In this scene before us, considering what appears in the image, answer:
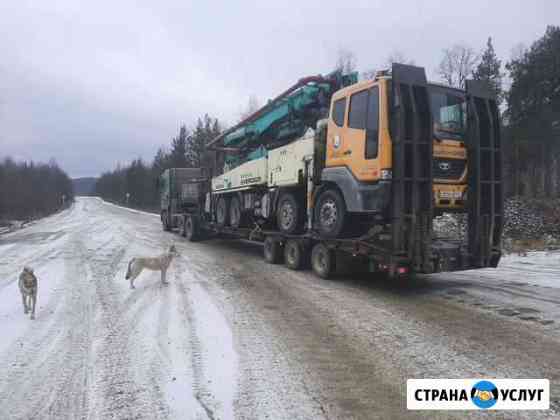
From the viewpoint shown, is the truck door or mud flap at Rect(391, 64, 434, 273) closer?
mud flap at Rect(391, 64, 434, 273)

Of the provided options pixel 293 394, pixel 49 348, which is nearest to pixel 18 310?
pixel 49 348

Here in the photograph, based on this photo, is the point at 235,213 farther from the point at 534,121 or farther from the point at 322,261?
the point at 534,121

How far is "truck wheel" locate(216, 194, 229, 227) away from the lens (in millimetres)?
14297

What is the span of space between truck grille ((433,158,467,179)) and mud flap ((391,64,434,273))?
1.32 ft

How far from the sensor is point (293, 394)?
147 inches

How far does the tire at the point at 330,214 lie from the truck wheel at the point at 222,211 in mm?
5918

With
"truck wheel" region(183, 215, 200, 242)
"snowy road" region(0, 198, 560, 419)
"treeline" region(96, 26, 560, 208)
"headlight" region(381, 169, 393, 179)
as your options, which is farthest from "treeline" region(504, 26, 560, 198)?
"headlight" region(381, 169, 393, 179)

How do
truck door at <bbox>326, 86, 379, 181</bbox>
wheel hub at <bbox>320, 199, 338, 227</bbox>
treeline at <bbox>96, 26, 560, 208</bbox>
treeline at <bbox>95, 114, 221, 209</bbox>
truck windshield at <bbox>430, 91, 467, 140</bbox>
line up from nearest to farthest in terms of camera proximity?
truck door at <bbox>326, 86, 379, 181</bbox> < truck windshield at <bbox>430, 91, 467, 140</bbox> < wheel hub at <bbox>320, 199, 338, 227</bbox> < treeline at <bbox>96, 26, 560, 208</bbox> < treeline at <bbox>95, 114, 221, 209</bbox>

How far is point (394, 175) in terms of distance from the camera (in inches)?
275

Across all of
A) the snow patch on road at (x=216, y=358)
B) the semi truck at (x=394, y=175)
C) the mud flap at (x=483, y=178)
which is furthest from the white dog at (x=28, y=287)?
the mud flap at (x=483, y=178)

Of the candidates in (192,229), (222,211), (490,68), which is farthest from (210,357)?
(490,68)

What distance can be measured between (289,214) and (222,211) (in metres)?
4.83

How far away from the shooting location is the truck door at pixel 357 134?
729 cm

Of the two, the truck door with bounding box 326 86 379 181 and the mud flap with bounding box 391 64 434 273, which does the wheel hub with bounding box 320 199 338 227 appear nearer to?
the truck door with bounding box 326 86 379 181
